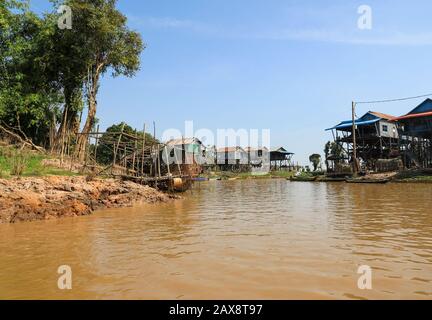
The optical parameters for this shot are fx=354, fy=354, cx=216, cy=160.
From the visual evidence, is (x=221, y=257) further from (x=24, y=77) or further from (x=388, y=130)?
(x=388, y=130)

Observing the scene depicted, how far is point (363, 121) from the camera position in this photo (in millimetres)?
39625

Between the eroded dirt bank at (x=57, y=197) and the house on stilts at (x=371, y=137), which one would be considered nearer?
the eroded dirt bank at (x=57, y=197)

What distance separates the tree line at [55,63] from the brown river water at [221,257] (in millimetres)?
11500

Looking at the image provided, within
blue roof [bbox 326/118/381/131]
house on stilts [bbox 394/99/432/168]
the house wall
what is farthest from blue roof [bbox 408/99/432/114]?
blue roof [bbox 326/118/381/131]

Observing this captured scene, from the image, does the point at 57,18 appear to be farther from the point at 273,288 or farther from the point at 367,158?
the point at 367,158

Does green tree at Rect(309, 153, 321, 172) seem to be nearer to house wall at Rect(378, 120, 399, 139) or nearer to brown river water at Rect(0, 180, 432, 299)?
house wall at Rect(378, 120, 399, 139)

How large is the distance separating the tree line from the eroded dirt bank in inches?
213

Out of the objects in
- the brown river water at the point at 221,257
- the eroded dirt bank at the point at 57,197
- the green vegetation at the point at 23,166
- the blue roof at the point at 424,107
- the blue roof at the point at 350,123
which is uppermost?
the blue roof at the point at 424,107

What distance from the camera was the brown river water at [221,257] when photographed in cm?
441

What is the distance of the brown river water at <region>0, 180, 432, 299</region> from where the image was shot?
441cm

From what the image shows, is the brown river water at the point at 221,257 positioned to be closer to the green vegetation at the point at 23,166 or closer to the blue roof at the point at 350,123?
the green vegetation at the point at 23,166

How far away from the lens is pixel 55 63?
69.0 ft

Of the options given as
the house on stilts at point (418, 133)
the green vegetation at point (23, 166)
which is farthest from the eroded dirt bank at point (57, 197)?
the house on stilts at point (418, 133)
